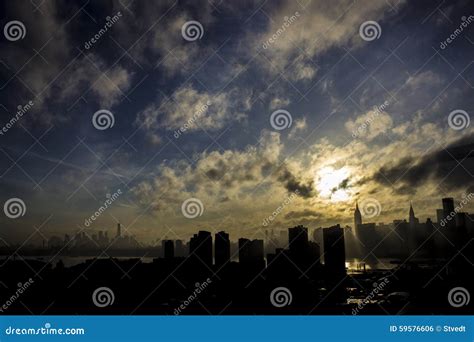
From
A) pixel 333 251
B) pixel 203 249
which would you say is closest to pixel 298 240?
pixel 203 249

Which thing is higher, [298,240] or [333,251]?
[333,251]

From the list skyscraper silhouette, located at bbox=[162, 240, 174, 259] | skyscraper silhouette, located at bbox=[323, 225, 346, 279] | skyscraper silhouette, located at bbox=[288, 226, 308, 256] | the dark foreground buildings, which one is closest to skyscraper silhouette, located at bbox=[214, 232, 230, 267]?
the dark foreground buildings

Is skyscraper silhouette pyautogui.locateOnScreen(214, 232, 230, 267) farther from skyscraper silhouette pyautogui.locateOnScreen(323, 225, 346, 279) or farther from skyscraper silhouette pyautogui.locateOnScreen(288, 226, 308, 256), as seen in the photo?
skyscraper silhouette pyautogui.locateOnScreen(323, 225, 346, 279)

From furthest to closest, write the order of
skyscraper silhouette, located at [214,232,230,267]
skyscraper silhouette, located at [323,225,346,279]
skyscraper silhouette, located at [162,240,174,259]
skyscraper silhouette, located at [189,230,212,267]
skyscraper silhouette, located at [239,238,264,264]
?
1. skyscraper silhouette, located at [323,225,346,279]
2. skyscraper silhouette, located at [162,240,174,259]
3. skyscraper silhouette, located at [239,238,264,264]
4. skyscraper silhouette, located at [189,230,212,267]
5. skyscraper silhouette, located at [214,232,230,267]

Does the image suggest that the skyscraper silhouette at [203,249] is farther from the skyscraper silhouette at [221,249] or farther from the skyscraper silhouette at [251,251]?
the skyscraper silhouette at [251,251]

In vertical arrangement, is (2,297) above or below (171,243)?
below

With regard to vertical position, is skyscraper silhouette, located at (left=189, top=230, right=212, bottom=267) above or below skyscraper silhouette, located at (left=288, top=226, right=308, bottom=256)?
below

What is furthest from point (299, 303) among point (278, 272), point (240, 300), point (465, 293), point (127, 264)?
point (465, 293)

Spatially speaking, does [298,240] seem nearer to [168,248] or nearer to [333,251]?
[333,251]

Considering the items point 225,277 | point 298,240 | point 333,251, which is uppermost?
point 333,251

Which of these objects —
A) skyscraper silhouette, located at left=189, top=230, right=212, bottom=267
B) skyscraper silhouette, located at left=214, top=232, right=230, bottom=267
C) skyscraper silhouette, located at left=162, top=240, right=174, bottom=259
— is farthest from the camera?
skyscraper silhouette, located at left=162, top=240, right=174, bottom=259

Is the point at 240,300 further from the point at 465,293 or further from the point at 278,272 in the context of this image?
the point at 465,293
